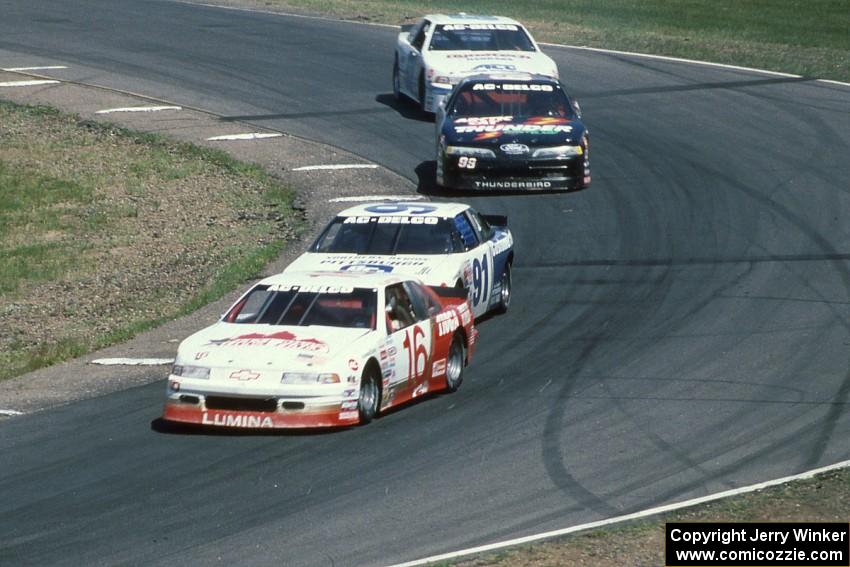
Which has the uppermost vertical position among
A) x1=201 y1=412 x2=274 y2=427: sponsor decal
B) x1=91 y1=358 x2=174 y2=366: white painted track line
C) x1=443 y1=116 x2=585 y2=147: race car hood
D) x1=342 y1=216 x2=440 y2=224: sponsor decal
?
x1=342 y1=216 x2=440 y2=224: sponsor decal

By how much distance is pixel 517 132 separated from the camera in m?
22.9

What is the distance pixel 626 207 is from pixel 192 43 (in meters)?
15.9

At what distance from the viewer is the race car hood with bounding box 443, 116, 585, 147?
22859 mm

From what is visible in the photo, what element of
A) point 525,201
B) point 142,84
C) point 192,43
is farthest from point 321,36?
point 525,201

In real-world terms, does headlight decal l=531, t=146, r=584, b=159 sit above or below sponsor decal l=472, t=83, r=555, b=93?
below

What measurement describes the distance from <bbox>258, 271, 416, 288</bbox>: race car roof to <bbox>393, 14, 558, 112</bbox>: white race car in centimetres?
1220

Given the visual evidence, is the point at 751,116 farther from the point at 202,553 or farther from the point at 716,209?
the point at 202,553

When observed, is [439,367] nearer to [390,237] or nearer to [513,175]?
[390,237]

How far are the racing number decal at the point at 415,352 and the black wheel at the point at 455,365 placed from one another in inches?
18.3

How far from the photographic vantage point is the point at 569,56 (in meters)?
33.3

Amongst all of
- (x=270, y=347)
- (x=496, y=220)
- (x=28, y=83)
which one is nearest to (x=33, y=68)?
(x=28, y=83)

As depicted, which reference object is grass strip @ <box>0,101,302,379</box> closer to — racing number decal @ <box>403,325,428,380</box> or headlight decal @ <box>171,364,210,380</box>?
headlight decal @ <box>171,364,210,380</box>

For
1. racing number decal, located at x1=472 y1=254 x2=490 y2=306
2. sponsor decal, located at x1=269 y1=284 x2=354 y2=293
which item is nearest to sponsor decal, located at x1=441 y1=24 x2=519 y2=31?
racing number decal, located at x1=472 y1=254 x2=490 y2=306

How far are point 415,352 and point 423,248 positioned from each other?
3.05 metres
